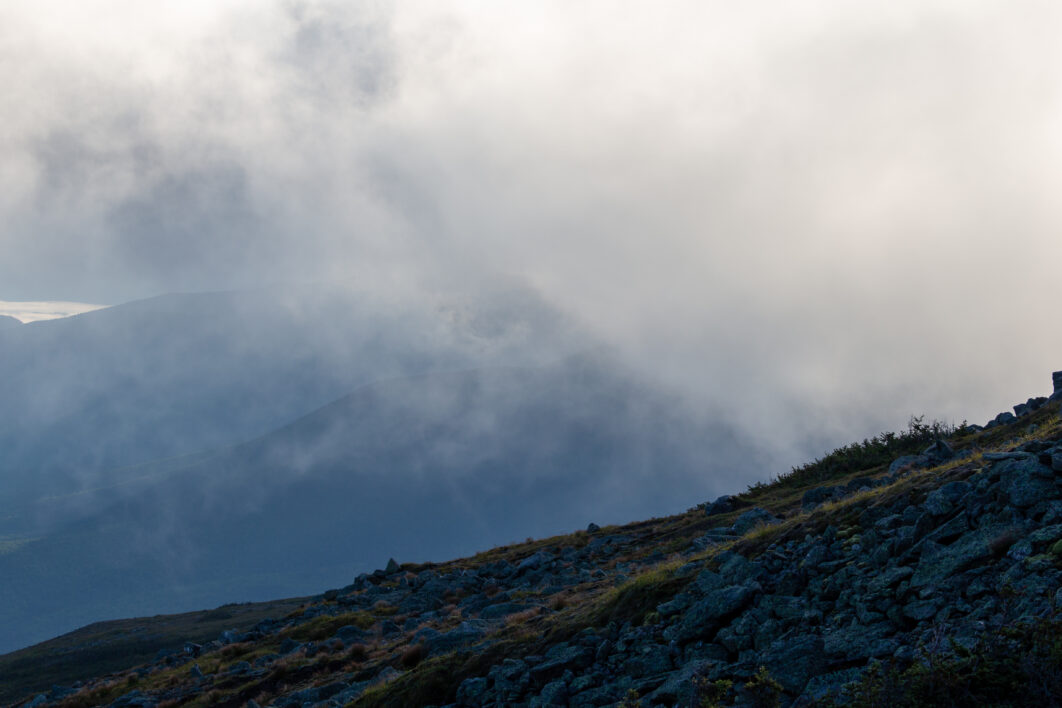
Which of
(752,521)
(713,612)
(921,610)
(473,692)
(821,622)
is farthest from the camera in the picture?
(752,521)

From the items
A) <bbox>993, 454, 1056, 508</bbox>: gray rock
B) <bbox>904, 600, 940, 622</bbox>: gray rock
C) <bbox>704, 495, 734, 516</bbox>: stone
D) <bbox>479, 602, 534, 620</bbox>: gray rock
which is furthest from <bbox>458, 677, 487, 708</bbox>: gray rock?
<bbox>704, 495, 734, 516</bbox>: stone

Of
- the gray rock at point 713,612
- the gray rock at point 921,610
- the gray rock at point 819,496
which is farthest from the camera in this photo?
the gray rock at point 819,496

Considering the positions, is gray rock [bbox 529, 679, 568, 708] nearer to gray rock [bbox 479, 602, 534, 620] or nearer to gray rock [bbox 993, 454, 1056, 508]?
gray rock [bbox 993, 454, 1056, 508]

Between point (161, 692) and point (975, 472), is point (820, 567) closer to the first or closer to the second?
point (975, 472)

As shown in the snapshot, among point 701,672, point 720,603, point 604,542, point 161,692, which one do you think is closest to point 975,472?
point 720,603

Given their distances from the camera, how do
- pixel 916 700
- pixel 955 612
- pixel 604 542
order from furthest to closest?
pixel 604 542 < pixel 955 612 < pixel 916 700

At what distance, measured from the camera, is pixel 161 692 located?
35.5 m

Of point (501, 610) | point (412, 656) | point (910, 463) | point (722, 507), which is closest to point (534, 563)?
point (722, 507)

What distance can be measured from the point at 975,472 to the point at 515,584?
2815 centimetres

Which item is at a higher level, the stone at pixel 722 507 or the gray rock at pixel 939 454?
the stone at pixel 722 507

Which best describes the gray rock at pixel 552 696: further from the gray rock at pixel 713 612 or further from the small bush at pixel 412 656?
the small bush at pixel 412 656

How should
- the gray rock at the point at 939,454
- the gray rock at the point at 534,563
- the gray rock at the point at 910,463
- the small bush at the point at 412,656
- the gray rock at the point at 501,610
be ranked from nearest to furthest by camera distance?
the gray rock at the point at 939,454 < the gray rock at the point at 910,463 < the small bush at the point at 412,656 < the gray rock at the point at 501,610 < the gray rock at the point at 534,563

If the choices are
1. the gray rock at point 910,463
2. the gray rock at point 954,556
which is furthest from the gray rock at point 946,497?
the gray rock at point 910,463

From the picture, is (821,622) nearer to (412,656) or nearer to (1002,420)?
(412,656)
